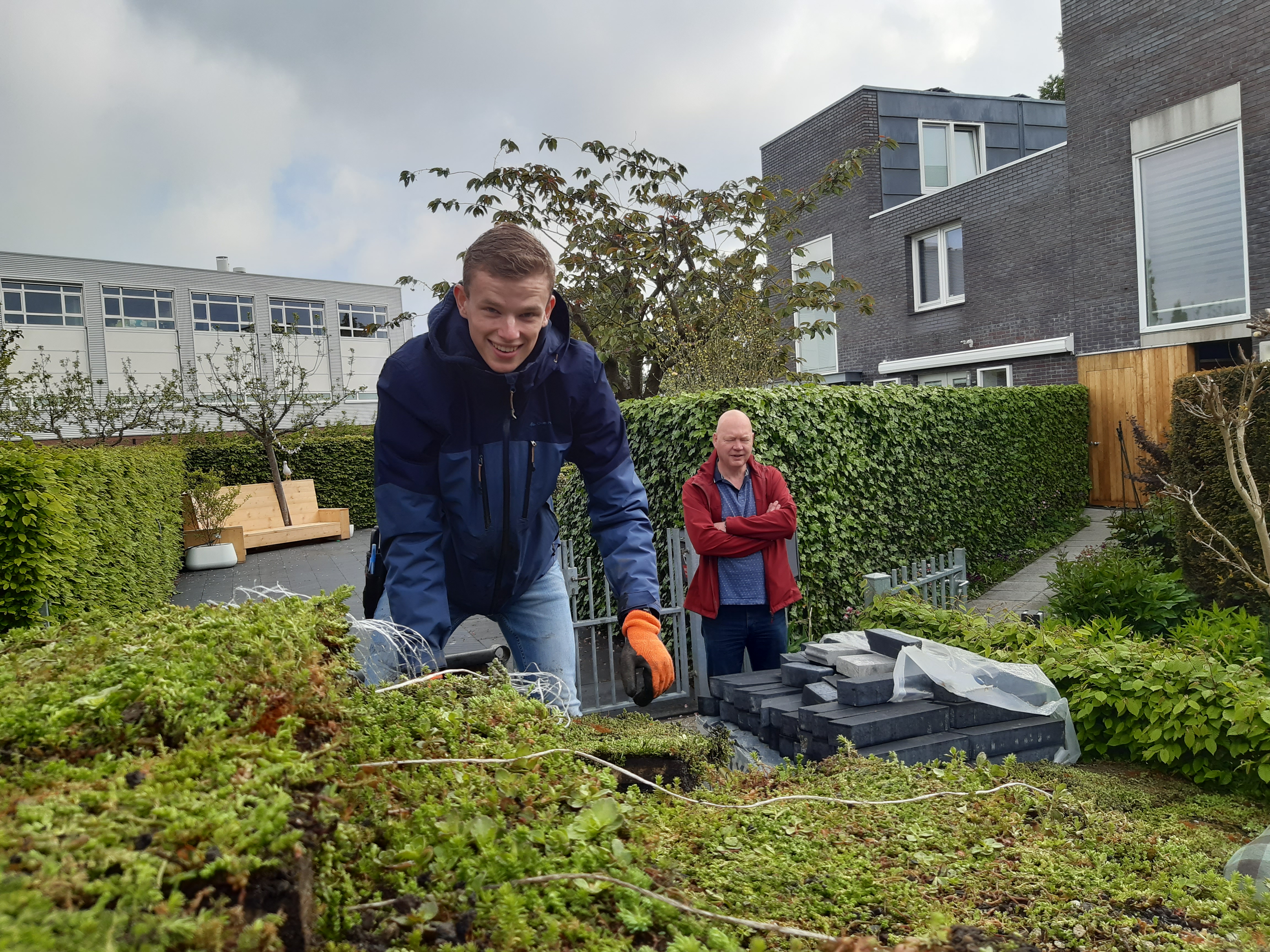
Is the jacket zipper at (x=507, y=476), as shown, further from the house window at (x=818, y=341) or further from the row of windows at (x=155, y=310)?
the row of windows at (x=155, y=310)

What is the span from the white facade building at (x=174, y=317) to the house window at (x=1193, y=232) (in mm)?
24341

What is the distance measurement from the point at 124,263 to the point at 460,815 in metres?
41.7

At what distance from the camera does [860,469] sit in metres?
7.86

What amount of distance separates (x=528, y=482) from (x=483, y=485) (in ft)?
0.52

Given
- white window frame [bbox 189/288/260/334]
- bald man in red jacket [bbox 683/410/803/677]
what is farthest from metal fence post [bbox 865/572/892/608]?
white window frame [bbox 189/288/260/334]

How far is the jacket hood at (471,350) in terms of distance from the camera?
2760 millimetres

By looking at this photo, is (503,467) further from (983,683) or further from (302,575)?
(302,575)

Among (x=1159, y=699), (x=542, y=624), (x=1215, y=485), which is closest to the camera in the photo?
(x=542, y=624)

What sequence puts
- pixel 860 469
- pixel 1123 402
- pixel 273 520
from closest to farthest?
1. pixel 860 469
2. pixel 1123 402
3. pixel 273 520

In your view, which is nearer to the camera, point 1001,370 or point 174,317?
point 1001,370

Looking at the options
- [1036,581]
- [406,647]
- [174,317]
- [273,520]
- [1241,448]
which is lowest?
[1036,581]

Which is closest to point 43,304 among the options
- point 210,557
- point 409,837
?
point 210,557

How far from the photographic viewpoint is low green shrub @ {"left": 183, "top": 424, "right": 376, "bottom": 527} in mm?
18859

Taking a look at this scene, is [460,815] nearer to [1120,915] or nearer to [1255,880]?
[1120,915]
